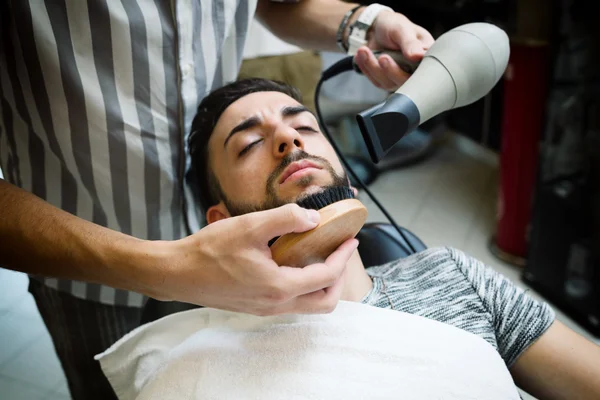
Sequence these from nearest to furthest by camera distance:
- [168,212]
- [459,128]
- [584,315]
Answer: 1. [168,212]
2. [584,315]
3. [459,128]

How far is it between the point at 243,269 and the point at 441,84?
18.7 inches

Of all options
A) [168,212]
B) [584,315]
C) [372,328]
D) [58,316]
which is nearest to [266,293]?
[372,328]

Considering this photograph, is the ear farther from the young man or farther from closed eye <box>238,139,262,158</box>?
closed eye <box>238,139,262,158</box>

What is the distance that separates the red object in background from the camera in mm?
2174

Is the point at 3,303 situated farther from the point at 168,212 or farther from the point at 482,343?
the point at 482,343

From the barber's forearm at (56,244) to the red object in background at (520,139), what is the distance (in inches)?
72.9

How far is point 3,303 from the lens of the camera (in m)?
1.29

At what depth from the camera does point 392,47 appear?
1169 mm

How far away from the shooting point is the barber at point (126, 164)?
0.75m

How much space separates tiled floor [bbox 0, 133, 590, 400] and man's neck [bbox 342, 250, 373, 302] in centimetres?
73

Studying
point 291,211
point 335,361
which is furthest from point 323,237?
point 335,361

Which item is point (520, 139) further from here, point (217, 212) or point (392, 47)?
point (217, 212)

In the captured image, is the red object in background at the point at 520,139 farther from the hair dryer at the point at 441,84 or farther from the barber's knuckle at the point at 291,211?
the barber's knuckle at the point at 291,211

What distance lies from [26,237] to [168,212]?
1.31 ft
